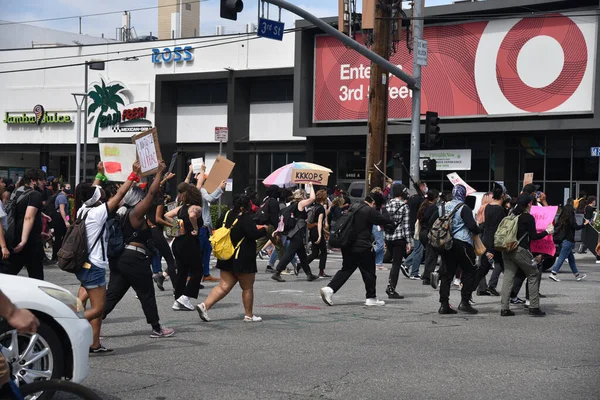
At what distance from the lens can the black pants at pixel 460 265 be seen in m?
12.0

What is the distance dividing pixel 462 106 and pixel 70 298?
29.7m

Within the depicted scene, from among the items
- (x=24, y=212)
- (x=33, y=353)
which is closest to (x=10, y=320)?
(x=33, y=353)

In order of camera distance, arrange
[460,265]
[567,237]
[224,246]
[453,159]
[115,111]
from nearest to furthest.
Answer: [224,246] < [460,265] < [567,237] < [453,159] < [115,111]

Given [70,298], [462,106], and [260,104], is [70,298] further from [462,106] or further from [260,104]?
[260,104]

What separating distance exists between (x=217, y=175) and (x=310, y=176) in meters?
11.2

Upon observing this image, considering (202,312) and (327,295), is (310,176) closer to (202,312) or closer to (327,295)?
(327,295)

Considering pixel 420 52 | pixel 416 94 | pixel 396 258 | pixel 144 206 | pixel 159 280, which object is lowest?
pixel 159 280

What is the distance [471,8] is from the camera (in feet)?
111

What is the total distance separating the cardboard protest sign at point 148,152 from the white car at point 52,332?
3.33 meters

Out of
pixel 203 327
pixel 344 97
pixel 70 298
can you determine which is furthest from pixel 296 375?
pixel 344 97

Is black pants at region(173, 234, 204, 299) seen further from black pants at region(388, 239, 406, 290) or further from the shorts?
black pants at region(388, 239, 406, 290)

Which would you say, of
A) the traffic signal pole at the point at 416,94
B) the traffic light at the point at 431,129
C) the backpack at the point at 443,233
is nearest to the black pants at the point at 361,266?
the backpack at the point at 443,233

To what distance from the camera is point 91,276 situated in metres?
8.31

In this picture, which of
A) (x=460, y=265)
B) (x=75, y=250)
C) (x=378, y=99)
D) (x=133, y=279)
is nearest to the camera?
(x=75, y=250)
